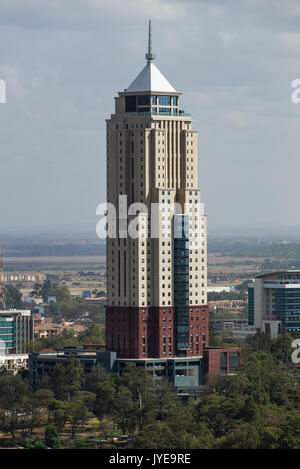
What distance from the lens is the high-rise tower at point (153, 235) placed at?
486 feet

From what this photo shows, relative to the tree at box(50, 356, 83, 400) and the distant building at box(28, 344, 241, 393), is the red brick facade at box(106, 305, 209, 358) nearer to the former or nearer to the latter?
the distant building at box(28, 344, 241, 393)

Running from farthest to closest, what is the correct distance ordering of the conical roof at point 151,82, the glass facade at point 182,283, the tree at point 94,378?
the conical roof at point 151,82 < the glass facade at point 182,283 < the tree at point 94,378

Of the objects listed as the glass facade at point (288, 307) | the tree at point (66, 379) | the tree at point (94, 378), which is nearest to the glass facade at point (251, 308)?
the glass facade at point (288, 307)

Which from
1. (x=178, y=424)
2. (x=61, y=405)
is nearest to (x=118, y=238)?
(x=61, y=405)

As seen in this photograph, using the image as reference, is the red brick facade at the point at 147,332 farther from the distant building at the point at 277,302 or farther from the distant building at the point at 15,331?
the distant building at the point at 277,302

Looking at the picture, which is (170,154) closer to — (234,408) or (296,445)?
(234,408)

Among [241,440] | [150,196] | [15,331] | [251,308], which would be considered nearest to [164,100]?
[150,196]

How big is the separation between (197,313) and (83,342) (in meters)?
31.4

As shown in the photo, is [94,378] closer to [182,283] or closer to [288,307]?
[182,283]

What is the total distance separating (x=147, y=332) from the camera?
486 ft

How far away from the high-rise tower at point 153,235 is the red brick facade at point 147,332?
0.08 m

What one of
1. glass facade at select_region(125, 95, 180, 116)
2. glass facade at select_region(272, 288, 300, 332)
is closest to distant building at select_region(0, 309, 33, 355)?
glass facade at select_region(272, 288, 300, 332)

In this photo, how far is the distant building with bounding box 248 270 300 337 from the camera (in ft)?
599

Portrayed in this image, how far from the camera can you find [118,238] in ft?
490
